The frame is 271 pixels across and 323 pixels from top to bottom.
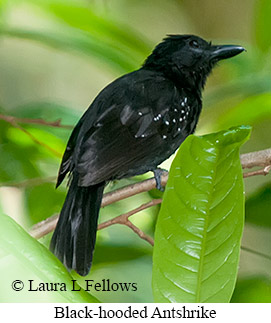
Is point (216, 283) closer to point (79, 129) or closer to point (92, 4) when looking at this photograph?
point (79, 129)

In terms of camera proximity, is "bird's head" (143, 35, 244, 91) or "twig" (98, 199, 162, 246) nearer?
"twig" (98, 199, 162, 246)

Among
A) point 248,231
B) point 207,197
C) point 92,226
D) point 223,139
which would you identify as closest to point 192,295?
point 207,197

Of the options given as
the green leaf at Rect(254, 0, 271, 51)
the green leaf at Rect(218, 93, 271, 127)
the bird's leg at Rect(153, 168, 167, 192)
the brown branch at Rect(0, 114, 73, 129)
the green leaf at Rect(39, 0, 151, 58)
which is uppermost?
the green leaf at Rect(254, 0, 271, 51)

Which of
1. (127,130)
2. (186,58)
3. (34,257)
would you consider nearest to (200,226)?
(34,257)

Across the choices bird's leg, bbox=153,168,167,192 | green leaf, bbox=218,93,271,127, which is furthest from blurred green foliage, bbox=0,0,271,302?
bird's leg, bbox=153,168,167,192

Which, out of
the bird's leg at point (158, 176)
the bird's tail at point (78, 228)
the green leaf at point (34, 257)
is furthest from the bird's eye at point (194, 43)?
the green leaf at point (34, 257)

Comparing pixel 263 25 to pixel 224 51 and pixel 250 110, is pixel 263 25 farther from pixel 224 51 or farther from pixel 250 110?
pixel 250 110

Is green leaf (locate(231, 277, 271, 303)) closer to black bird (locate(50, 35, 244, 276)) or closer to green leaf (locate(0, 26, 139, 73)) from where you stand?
black bird (locate(50, 35, 244, 276))
